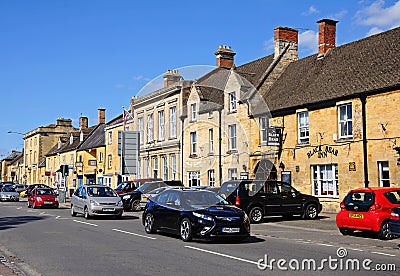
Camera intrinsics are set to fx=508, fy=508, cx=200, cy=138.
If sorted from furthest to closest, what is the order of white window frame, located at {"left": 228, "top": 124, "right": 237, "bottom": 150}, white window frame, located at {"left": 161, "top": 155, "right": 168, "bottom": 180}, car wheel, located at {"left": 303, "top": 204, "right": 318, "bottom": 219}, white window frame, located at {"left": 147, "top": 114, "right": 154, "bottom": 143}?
white window frame, located at {"left": 147, "top": 114, "right": 154, "bottom": 143}
white window frame, located at {"left": 161, "top": 155, "right": 168, "bottom": 180}
white window frame, located at {"left": 228, "top": 124, "right": 237, "bottom": 150}
car wheel, located at {"left": 303, "top": 204, "right": 318, "bottom": 219}

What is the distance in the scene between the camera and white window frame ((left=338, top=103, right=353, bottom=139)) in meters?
25.4

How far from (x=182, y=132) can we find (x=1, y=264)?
30429mm

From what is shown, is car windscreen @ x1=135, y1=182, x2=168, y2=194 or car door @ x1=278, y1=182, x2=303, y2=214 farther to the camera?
car windscreen @ x1=135, y1=182, x2=168, y2=194

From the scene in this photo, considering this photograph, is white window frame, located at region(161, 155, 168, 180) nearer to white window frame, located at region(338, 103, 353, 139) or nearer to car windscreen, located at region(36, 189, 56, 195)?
car windscreen, located at region(36, 189, 56, 195)

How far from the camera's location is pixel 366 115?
24312mm

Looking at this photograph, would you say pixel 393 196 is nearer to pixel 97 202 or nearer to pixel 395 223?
pixel 395 223

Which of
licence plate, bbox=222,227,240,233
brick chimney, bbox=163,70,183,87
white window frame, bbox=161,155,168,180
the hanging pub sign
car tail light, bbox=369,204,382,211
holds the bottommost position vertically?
licence plate, bbox=222,227,240,233

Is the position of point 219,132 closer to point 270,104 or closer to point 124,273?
point 270,104

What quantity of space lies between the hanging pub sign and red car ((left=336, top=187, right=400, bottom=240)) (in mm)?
13184

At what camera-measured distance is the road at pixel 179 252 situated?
10.1 meters

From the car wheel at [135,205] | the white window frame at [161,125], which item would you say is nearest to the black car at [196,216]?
the car wheel at [135,205]

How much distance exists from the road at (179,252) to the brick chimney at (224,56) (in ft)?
81.9

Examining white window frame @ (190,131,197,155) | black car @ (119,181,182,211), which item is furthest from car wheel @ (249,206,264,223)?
white window frame @ (190,131,197,155)

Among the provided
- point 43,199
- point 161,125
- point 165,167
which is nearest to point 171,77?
point 161,125
